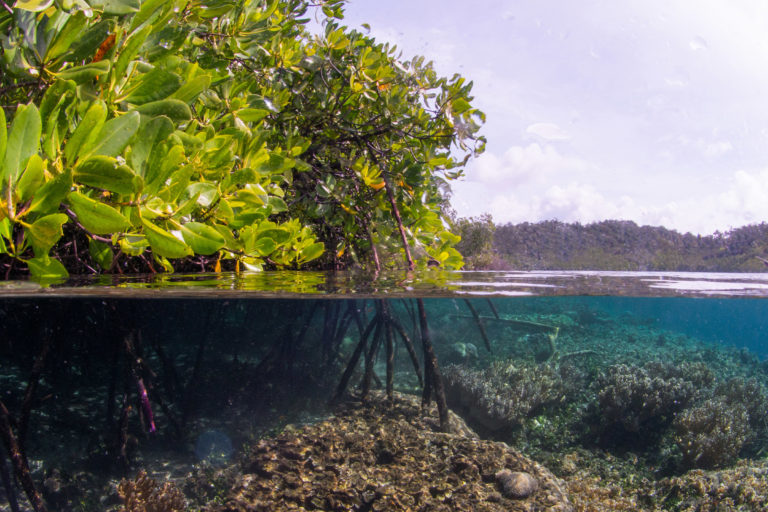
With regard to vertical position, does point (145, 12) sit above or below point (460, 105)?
below

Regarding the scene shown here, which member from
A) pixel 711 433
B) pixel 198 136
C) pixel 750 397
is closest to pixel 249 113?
pixel 198 136

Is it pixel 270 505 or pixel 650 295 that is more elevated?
pixel 650 295

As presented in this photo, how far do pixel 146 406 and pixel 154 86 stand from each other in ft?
9.83

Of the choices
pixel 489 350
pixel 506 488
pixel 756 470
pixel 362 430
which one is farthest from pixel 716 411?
pixel 362 430

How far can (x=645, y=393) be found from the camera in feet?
13.3

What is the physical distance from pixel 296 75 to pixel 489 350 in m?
3.38

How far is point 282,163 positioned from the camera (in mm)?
2826

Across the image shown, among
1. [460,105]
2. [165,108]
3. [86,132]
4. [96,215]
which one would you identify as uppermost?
[460,105]

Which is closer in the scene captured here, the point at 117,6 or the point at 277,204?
the point at 117,6

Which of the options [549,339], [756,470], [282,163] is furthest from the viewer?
[549,339]

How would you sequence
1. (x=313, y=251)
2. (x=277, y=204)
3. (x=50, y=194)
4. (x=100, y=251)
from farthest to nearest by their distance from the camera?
(x=313, y=251), (x=277, y=204), (x=100, y=251), (x=50, y=194)

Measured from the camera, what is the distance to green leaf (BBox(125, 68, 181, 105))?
1.47 m

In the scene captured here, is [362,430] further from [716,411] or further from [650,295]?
[650,295]

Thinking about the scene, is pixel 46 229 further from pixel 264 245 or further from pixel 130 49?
pixel 264 245
